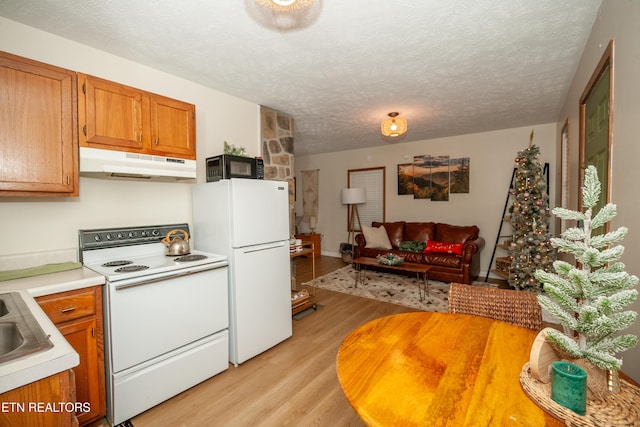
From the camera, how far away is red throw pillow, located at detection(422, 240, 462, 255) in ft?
15.1

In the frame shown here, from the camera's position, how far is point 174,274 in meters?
1.98

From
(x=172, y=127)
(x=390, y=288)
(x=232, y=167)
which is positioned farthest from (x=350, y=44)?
(x=390, y=288)

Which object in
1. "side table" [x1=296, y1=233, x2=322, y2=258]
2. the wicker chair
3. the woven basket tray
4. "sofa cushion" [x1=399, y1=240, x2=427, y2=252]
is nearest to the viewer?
the woven basket tray

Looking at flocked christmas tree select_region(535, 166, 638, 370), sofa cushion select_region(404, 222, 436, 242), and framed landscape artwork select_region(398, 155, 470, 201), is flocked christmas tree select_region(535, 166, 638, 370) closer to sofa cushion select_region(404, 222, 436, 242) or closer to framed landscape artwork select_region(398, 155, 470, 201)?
sofa cushion select_region(404, 222, 436, 242)

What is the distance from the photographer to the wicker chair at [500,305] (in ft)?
4.88

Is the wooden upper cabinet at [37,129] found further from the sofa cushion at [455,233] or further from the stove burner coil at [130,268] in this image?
the sofa cushion at [455,233]

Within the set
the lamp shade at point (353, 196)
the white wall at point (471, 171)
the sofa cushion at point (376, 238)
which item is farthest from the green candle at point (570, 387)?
the lamp shade at point (353, 196)

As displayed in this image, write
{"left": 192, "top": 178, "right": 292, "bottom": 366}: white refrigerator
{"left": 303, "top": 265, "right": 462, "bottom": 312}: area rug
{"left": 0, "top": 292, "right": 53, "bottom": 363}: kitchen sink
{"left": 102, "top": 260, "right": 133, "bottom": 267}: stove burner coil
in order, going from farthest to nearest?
{"left": 303, "top": 265, "right": 462, "bottom": 312}: area rug < {"left": 192, "top": 178, "right": 292, "bottom": 366}: white refrigerator < {"left": 102, "top": 260, "right": 133, "bottom": 267}: stove burner coil < {"left": 0, "top": 292, "right": 53, "bottom": 363}: kitchen sink

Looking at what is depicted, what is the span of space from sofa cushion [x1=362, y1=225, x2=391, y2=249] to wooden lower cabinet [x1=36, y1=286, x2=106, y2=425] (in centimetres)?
430

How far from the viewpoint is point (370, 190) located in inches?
251

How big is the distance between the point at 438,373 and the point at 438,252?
408 centimetres

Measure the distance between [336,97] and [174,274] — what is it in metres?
2.46

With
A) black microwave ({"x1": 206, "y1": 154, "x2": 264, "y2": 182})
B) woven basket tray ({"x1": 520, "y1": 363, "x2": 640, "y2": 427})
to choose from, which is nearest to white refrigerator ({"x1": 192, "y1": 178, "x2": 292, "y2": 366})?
black microwave ({"x1": 206, "y1": 154, "x2": 264, "y2": 182})

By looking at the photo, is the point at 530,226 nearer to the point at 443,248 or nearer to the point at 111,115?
the point at 443,248
